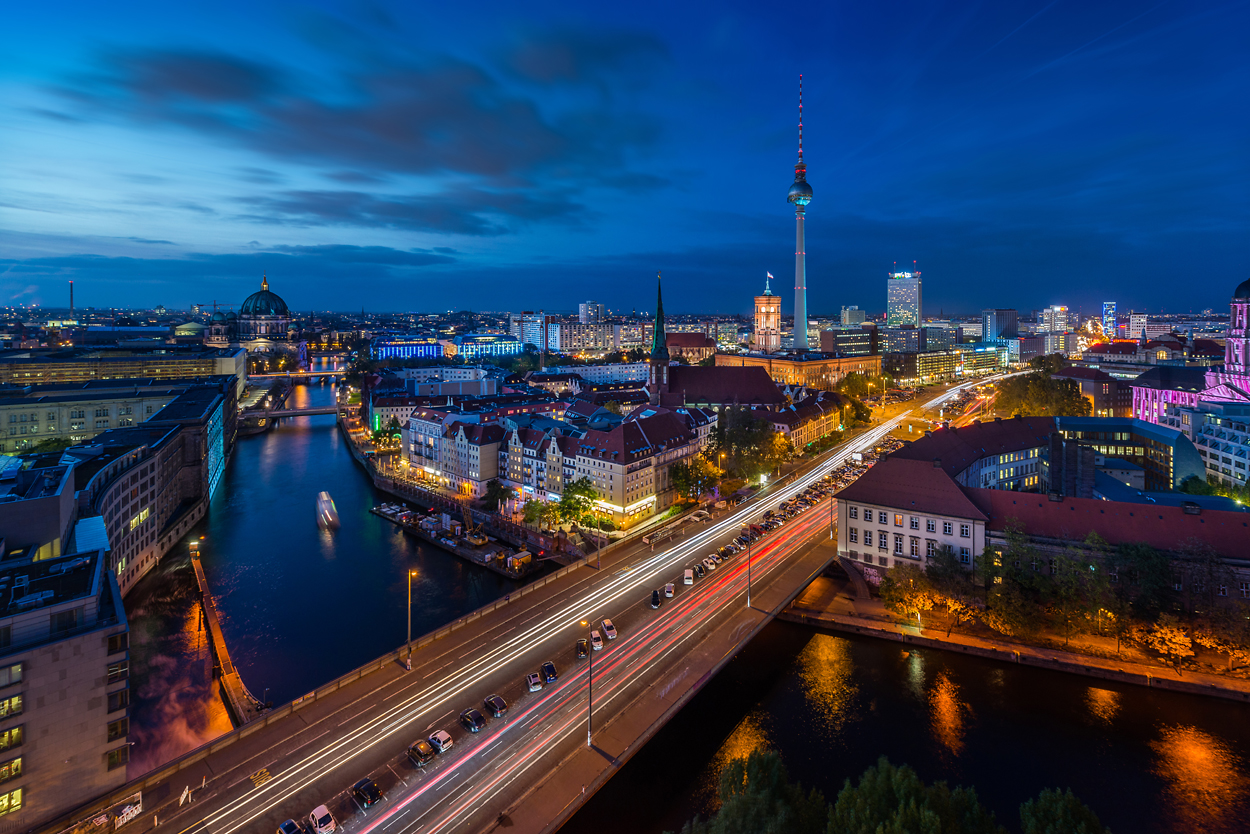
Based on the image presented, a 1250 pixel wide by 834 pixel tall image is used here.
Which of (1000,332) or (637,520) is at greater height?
(1000,332)

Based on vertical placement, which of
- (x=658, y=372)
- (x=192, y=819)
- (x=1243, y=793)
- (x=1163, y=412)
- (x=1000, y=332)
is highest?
(x=1000, y=332)

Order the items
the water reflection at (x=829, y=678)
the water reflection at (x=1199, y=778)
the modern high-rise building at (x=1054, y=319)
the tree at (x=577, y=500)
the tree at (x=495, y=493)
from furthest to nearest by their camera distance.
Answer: the modern high-rise building at (x=1054, y=319), the tree at (x=495, y=493), the tree at (x=577, y=500), the water reflection at (x=829, y=678), the water reflection at (x=1199, y=778)

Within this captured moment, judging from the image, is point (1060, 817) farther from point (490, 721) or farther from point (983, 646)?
point (983, 646)

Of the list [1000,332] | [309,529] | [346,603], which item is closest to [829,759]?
[346,603]

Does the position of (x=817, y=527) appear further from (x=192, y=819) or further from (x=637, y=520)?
(x=192, y=819)

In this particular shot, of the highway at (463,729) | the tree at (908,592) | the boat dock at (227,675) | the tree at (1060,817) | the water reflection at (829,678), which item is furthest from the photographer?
the tree at (908,592)

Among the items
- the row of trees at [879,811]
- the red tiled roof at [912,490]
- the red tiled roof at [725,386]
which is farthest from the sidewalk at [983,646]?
the red tiled roof at [725,386]

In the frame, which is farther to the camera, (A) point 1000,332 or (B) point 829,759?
(A) point 1000,332

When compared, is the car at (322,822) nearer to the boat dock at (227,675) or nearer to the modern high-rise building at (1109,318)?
the boat dock at (227,675)
